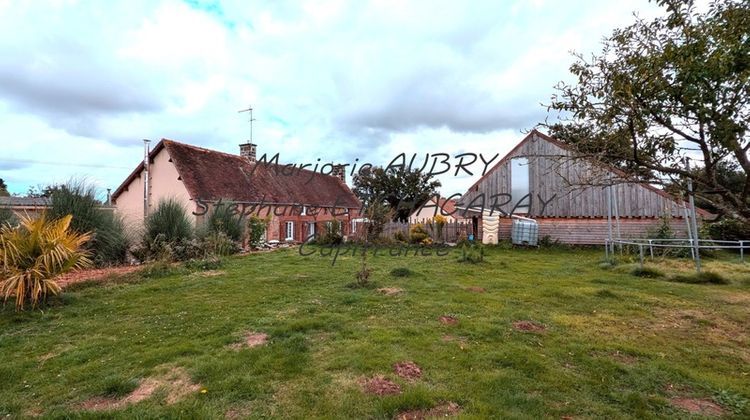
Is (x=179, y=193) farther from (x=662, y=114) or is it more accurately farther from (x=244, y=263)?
(x=662, y=114)

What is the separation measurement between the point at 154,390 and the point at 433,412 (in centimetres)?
247

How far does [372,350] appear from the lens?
4488 millimetres

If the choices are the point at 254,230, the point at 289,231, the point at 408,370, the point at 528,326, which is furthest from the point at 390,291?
the point at 289,231

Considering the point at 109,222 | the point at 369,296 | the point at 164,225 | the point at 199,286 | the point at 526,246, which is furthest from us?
the point at 526,246

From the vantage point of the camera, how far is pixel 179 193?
18.6 metres

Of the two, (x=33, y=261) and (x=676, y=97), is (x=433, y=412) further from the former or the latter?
(x=33, y=261)

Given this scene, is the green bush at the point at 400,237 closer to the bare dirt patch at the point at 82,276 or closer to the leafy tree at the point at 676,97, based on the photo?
the bare dirt patch at the point at 82,276

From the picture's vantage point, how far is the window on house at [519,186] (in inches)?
787

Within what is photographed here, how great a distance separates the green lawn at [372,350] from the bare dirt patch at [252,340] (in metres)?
0.10

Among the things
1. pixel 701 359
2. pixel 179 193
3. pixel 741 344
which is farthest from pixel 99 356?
pixel 179 193

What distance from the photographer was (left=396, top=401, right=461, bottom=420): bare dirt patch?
3158 millimetres

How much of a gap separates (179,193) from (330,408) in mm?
17815

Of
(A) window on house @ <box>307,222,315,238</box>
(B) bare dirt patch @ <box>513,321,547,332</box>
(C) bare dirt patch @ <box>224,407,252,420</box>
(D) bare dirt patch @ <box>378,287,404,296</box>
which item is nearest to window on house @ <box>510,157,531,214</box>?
(A) window on house @ <box>307,222,315,238</box>

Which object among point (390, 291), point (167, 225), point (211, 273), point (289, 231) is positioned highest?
point (167, 225)
